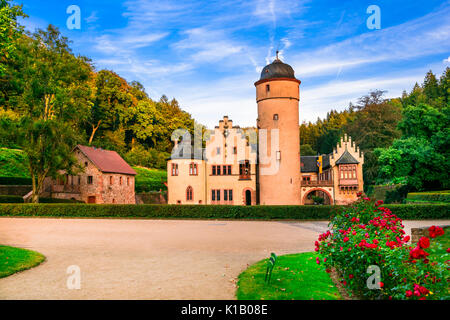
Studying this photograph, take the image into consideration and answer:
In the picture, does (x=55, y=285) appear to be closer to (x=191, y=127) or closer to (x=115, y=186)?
(x=115, y=186)

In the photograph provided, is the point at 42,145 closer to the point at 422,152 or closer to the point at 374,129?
the point at 422,152

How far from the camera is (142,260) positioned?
12086 millimetres

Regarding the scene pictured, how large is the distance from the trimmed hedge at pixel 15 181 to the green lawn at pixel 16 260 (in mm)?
29712

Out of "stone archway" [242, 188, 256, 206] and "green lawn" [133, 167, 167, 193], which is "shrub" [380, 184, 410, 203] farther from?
"green lawn" [133, 167, 167, 193]

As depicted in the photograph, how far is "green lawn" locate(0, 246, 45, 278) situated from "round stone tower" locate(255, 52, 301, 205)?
28.5 m

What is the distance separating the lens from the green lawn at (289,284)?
766 cm

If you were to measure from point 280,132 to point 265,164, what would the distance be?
3981 mm

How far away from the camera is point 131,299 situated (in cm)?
760

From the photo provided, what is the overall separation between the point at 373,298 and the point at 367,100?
6138 centimetres

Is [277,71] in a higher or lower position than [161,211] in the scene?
higher

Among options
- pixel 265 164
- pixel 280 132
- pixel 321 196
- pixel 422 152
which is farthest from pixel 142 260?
pixel 321 196

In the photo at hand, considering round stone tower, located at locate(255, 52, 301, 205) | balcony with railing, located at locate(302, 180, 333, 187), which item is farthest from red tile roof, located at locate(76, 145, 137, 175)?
balcony with railing, located at locate(302, 180, 333, 187)

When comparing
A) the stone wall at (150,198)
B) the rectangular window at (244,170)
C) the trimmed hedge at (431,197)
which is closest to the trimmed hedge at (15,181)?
the stone wall at (150,198)
